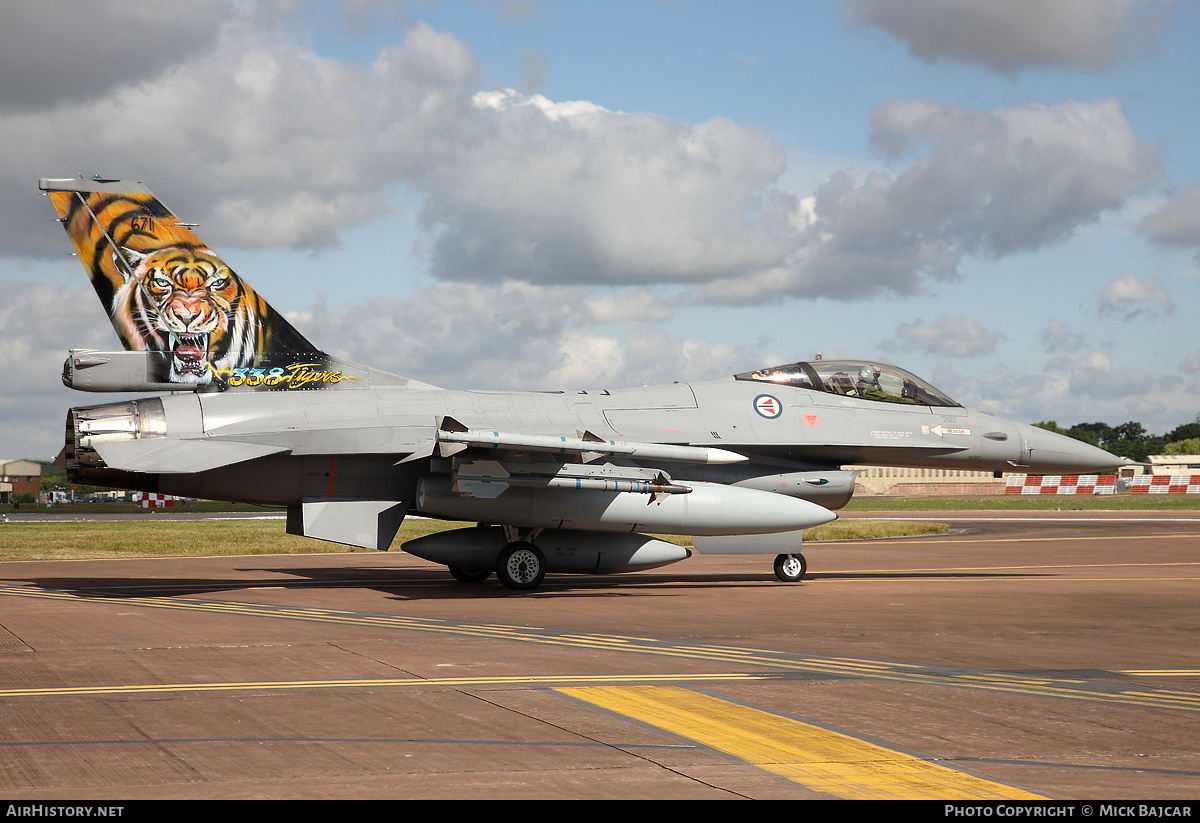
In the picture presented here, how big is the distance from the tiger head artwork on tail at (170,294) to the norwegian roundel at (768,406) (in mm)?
7310

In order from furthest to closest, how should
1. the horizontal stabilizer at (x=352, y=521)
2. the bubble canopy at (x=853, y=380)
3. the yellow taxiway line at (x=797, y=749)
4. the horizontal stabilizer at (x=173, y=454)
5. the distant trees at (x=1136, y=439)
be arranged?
the distant trees at (x=1136, y=439)
the bubble canopy at (x=853, y=380)
the horizontal stabilizer at (x=352, y=521)
the horizontal stabilizer at (x=173, y=454)
the yellow taxiway line at (x=797, y=749)

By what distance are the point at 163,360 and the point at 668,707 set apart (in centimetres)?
1141

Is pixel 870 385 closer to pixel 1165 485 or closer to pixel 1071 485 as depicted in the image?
pixel 1071 485

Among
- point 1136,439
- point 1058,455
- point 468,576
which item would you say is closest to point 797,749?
point 468,576

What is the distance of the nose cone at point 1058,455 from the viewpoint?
60.3 ft

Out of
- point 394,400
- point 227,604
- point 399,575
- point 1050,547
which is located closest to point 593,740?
point 227,604

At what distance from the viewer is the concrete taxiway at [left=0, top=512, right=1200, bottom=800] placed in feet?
17.7

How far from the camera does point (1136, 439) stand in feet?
519

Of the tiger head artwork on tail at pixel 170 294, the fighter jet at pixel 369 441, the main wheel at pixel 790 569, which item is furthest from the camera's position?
the main wheel at pixel 790 569

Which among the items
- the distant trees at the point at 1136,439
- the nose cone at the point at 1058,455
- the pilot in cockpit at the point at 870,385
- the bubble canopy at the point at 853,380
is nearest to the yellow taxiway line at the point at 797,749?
the bubble canopy at the point at 853,380

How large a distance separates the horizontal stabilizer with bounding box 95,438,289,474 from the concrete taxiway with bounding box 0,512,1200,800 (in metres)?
1.85

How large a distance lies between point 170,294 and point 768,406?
9.66m

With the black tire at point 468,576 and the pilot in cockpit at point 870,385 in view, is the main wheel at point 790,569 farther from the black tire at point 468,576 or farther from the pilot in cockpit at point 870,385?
the black tire at point 468,576

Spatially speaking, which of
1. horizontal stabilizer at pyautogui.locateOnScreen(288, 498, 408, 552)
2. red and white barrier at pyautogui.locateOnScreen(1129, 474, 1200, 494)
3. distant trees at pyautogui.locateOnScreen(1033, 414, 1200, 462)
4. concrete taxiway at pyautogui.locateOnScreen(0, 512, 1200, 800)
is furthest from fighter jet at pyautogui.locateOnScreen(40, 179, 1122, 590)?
distant trees at pyautogui.locateOnScreen(1033, 414, 1200, 462)
